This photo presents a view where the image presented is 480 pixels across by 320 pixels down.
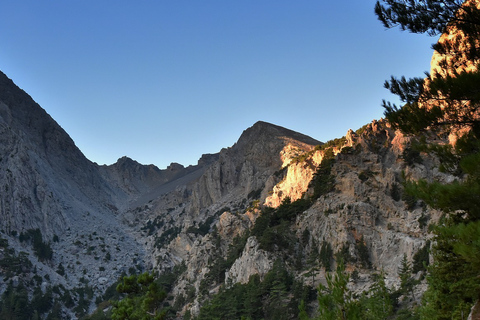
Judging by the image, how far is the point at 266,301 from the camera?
49.2 m

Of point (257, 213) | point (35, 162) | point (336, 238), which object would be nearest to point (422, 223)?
point (336, 238)

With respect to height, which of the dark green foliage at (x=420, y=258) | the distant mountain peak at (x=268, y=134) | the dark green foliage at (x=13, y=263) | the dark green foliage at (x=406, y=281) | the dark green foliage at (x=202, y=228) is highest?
the distant mountain peak at (x=268, y=134)

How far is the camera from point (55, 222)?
415ft

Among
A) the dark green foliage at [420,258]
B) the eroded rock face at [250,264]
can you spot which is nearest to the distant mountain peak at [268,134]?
the eroded rock face at [250,264]

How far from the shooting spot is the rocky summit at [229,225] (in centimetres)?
4956

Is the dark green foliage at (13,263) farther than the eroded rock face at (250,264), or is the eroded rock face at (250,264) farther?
the dark green foliage at (13,263)

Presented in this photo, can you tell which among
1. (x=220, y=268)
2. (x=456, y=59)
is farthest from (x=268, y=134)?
(x=456, y=59)

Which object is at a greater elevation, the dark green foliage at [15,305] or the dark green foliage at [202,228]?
the dark green foliage at [202,228]

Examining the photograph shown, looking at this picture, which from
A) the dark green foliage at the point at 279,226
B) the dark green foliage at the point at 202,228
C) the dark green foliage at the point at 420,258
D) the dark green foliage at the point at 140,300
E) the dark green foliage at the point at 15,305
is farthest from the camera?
the dark green foliage at the point at 202,228

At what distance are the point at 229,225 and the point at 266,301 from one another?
29.4 meters

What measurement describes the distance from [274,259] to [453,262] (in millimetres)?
33096

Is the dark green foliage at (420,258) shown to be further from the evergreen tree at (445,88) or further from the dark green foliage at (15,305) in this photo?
the dark green foliage at (15,305)

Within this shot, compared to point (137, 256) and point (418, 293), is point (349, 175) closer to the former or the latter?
point (418, 293)

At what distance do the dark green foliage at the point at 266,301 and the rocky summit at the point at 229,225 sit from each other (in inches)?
8.6
